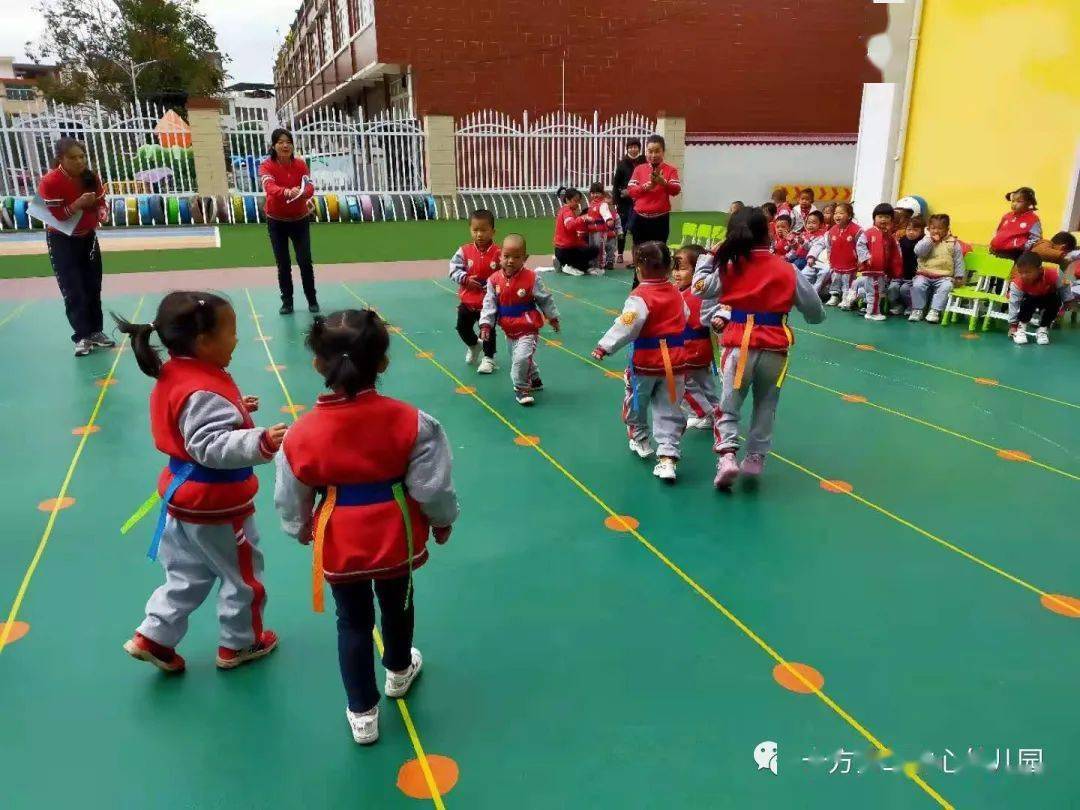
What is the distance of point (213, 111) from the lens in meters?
16.0

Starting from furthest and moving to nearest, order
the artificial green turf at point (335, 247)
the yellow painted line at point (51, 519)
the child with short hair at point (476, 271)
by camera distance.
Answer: the artificial green turf at point (335, 247)
the child with short hair at point (476, 271)
the yellow painted line at point (51, 519)

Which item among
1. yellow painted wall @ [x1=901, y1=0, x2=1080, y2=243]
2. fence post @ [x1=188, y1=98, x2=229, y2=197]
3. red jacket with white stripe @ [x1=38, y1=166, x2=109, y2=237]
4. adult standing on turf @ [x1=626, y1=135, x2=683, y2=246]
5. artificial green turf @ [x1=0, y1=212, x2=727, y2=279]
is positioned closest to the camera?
red jacket with white stripe @ [x1=38, y1=166, x2=109, y2=237]

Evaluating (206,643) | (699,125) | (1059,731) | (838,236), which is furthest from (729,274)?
(699,125)

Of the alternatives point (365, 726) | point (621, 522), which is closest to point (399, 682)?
point (365, 726)

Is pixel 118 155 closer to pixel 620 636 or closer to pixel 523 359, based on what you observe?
pixel 523 359

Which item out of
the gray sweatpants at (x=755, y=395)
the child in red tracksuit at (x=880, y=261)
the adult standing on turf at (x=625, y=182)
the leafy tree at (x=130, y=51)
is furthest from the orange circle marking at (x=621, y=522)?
the leafy tree at (x=130, y=51)

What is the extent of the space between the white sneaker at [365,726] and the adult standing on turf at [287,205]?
570 centimetres

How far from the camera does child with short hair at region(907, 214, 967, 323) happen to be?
729cm

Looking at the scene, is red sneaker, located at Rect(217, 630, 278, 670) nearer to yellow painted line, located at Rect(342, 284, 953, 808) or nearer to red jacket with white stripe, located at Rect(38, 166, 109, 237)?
yellow painted line, located at Rect(342, 284, 953, 808)

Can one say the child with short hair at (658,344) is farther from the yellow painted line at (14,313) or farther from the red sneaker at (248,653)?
the yellow painted line at (14,313)

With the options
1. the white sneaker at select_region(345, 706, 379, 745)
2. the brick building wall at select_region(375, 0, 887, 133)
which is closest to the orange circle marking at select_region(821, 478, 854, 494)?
the white sneaker at select_region(345, 706, 379, 745)

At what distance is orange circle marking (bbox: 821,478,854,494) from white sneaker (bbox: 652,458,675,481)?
74 cm

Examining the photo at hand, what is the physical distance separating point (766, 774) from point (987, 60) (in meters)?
9.30

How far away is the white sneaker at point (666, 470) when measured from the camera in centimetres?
378
